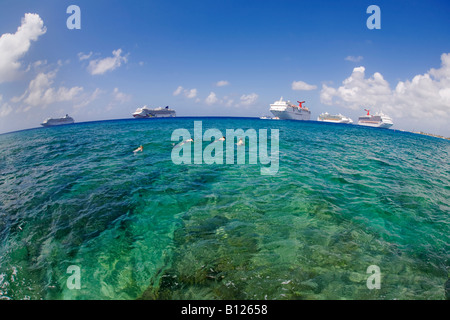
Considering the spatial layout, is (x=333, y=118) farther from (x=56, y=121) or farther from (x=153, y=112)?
(x=56, y=121)

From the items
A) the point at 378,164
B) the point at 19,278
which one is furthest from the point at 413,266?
the point at 378,164

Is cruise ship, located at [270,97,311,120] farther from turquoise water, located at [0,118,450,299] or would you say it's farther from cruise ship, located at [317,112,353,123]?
turquoise water, located at [0,118,450,299]

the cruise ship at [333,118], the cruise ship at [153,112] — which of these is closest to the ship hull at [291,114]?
the cruise ship at [333,118]

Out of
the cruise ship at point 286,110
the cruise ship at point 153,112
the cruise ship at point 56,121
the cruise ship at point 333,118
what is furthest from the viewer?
the cruise ship at point 333,118

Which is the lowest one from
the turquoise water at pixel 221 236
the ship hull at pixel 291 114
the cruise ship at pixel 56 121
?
the turquoise water at pixel 221 236

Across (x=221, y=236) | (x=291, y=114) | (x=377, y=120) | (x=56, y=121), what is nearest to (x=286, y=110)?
(x=291, y=114)

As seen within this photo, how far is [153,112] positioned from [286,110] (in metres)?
85.7

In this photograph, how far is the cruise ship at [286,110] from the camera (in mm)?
102875

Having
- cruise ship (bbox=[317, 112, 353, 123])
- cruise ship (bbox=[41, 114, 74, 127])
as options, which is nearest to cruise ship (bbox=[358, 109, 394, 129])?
cruise ship (bbox=[317, 112, 353, 123])

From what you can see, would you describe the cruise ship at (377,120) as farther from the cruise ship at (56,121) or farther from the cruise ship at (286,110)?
the cruise ship at (56,121)

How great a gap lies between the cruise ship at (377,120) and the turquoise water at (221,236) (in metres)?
147

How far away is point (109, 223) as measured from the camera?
6578 mm

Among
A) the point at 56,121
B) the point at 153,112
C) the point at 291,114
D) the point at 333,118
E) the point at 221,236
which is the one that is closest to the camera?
the point at 221,236

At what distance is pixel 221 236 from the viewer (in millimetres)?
5793
